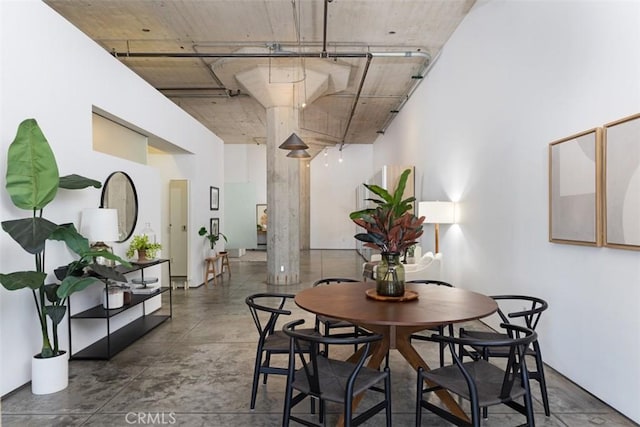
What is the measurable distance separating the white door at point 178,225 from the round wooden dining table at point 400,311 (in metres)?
5.06

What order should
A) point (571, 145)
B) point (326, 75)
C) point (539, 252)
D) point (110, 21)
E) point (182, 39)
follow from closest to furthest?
point (571, 145) → point (539, 252) → point (110, 21) → point (182, 39) → point (326, 75)

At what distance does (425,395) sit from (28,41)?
4316mm

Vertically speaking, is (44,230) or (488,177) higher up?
(488,177)

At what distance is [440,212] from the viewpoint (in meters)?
5.67

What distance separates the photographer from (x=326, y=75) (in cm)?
706

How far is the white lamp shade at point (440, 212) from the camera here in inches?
223

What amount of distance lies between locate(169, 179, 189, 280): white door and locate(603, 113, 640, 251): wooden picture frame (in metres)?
6.52

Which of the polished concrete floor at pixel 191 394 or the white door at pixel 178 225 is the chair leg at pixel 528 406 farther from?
the white door at pixel 178 225

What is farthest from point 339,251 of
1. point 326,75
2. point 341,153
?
point 326,75

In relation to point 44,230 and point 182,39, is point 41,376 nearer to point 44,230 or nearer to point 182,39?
point 44,230

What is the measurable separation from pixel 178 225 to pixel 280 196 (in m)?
2.07

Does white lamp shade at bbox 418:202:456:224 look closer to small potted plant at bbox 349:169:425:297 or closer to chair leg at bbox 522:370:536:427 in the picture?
small potted plant at bbox 349:169:425:297

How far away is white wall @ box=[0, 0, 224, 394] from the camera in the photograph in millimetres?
2980

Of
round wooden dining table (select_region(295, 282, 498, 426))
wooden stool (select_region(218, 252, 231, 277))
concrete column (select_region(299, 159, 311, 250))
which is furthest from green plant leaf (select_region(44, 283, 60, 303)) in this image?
concrete column (select_region(299, 159, 311, 250))
